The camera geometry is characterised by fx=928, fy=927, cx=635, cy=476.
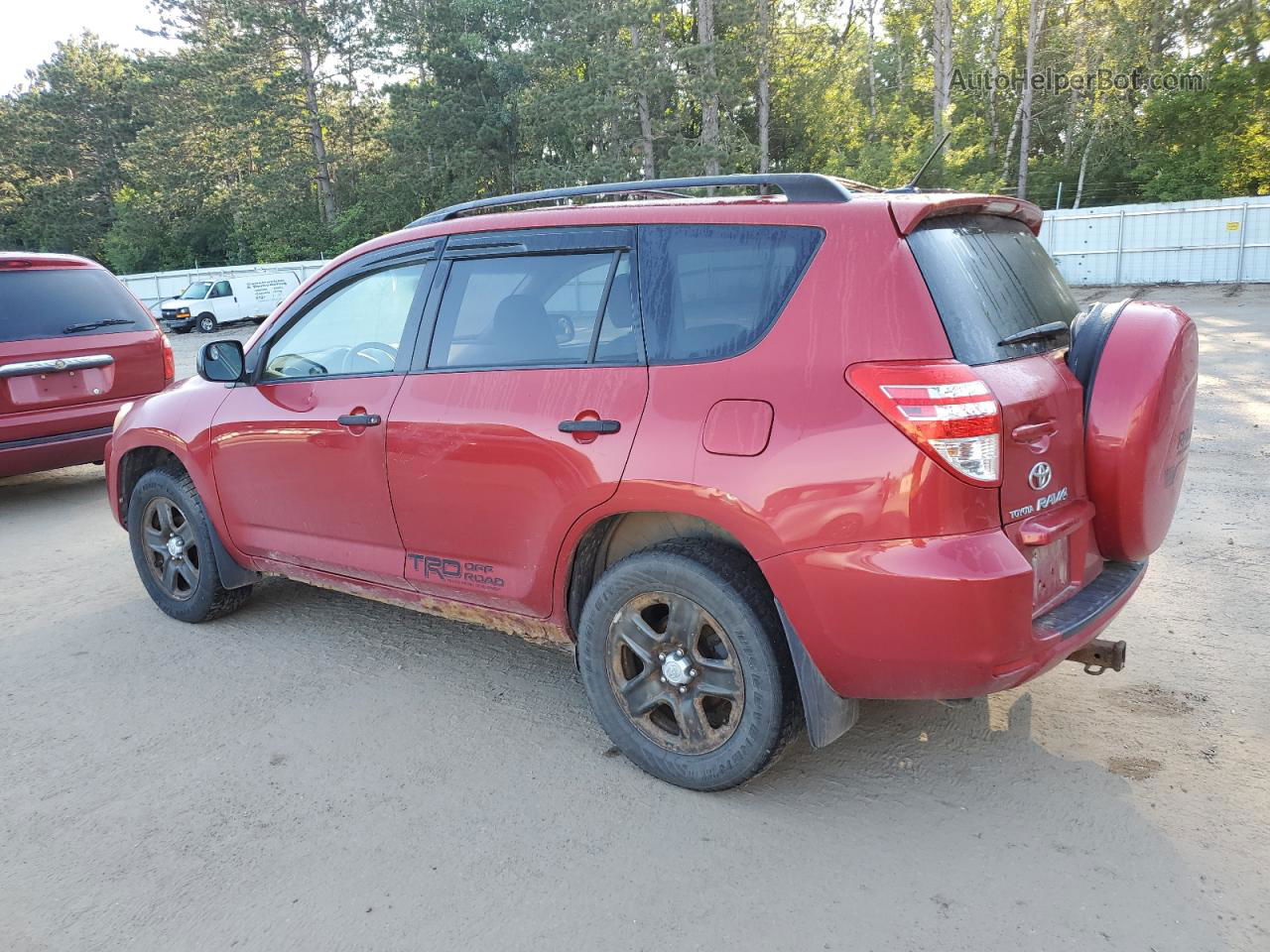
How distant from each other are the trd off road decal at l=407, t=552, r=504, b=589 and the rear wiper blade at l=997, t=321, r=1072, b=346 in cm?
182

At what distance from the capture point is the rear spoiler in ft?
8.40

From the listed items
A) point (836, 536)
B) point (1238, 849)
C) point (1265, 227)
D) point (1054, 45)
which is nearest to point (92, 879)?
point (836, 536)

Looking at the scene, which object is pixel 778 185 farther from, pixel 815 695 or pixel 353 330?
pixel 353 330

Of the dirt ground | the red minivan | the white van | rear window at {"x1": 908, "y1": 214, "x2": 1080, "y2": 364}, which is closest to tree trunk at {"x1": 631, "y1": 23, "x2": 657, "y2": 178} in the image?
the white van

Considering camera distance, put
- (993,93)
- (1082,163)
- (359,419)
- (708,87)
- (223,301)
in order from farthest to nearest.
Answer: (993,93)
(1082,163)
(708,87)
(223,301)
(359,419)

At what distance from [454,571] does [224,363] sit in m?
1.55

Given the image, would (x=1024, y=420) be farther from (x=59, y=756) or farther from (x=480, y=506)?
(x=59, y=756)

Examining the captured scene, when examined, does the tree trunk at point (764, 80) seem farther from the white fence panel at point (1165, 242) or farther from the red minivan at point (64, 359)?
the red minivan at point (64, 359)

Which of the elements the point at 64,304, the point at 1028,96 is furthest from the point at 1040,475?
the point at 1028,96

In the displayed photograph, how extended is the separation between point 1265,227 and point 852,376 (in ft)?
85.3

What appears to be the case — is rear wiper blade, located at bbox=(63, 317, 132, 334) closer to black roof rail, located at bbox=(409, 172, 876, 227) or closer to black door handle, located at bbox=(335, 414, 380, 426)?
black door handle, located at bbox=(335, 414, 380, 426)

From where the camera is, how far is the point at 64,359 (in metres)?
6.57

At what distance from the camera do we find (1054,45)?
133 feet

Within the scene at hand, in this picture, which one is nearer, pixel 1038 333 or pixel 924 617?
pixel 924 617
